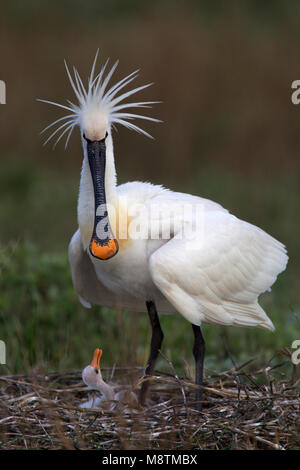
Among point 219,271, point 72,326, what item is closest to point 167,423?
point 219,271

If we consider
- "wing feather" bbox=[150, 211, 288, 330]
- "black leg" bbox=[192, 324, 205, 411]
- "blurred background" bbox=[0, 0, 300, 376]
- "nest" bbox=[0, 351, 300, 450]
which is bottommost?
"nest" bbox=[0, 351, 300, 450]

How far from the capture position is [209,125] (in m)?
15.7

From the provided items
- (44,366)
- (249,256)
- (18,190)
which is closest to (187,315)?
(249,256)

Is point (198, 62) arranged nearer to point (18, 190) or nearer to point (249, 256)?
point (18, 190)

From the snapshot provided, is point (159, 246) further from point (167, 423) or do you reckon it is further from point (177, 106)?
point (177, 106)

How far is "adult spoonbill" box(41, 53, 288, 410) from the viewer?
579 cm

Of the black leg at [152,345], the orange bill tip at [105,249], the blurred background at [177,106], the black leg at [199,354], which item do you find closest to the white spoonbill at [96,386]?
the black leg at [152,345]

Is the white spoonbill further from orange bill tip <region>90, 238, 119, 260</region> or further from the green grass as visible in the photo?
orange bill tip <region>90, 238, 119, 260</region>

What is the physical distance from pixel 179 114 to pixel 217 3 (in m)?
3.67

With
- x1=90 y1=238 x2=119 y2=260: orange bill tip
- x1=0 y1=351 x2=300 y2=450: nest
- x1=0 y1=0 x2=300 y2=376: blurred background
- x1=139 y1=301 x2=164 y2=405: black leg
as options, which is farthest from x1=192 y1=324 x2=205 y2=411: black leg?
x1=0 y1=0 x2=300 y2=376: blurred background

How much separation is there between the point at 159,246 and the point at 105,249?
37 cm

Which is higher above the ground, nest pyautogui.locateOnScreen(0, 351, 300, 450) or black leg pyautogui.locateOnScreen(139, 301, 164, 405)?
black leg pyautogui.locateOnScreen(139, 301, 164, 405)

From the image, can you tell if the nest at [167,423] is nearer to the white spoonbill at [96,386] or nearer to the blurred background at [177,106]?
the white spoonbill at [96,386]

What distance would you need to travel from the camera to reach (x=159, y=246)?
19.6 feet
